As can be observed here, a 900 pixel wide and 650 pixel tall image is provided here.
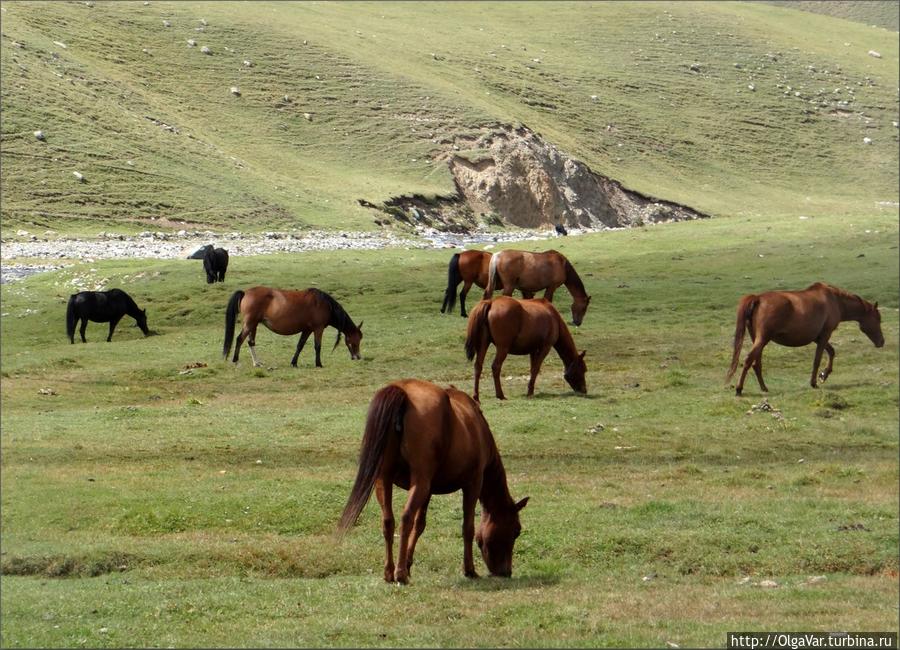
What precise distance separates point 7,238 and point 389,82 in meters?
42.1

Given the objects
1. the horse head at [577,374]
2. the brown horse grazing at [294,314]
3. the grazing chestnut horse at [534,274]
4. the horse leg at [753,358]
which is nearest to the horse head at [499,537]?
the horse head at [577,374]

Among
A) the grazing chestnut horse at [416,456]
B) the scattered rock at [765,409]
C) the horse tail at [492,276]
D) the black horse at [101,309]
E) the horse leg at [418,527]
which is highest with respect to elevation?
the grazing chestnut horse at [416,456]

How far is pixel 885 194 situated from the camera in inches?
3723

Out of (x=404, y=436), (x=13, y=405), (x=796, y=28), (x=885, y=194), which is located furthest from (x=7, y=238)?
(x=796, y=28)

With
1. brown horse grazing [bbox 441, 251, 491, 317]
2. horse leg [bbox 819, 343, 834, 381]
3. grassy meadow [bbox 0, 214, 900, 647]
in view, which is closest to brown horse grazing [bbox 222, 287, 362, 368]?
grassy meadow [bbox 0, 214, 900, 647]

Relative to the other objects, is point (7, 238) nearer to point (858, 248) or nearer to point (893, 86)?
point (858, 248)

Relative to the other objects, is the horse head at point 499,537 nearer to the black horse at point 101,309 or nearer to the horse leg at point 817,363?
the horse leg at point 817,363

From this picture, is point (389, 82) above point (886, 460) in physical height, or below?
above

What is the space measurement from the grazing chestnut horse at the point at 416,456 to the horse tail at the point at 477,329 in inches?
386

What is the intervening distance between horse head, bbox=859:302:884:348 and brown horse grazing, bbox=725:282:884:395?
4.72 ft

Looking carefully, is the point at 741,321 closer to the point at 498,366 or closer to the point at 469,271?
the point at 498,366

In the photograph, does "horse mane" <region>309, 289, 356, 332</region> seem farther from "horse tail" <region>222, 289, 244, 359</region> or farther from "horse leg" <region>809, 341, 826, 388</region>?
"horse leg" <region>809, 341, 826, 388</region>

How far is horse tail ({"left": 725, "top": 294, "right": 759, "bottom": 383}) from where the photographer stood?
917 inches

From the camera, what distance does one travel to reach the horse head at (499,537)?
11.7 metres
